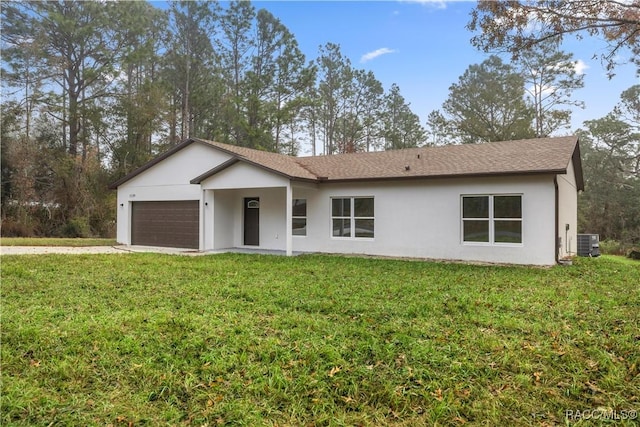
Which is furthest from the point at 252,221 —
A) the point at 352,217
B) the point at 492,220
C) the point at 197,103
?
the point at 197,103

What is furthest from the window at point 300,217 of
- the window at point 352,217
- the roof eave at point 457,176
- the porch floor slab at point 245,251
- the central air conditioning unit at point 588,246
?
the central air conditioning unit at point 588,246

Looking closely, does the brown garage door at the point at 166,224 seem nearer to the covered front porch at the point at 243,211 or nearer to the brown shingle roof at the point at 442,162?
the covered front porch at the point at 243,211

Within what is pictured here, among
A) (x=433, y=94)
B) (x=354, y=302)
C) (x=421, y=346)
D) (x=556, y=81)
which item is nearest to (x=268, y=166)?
(x=354, y=302)

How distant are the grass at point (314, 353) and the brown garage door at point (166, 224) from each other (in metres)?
7.68

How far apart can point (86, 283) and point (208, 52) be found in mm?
24286

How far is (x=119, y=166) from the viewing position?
84.1ft

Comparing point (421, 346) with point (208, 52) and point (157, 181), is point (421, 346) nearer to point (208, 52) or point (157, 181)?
point (157, 181)

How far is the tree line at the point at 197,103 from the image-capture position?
22.4 m

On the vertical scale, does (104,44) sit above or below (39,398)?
above

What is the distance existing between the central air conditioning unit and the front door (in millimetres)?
13259

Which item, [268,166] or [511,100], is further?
[511,100]

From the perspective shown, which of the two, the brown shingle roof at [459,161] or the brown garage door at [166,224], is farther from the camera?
the brown garage door at [166,224]

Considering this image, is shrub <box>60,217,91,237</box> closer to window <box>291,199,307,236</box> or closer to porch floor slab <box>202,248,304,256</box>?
porch floor slab <box>202,248,304,256</box>

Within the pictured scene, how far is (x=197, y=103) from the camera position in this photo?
1104 inches
